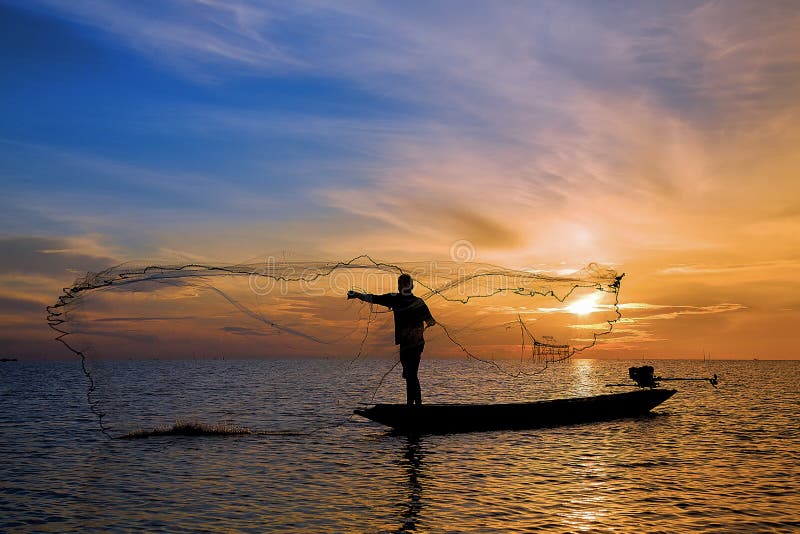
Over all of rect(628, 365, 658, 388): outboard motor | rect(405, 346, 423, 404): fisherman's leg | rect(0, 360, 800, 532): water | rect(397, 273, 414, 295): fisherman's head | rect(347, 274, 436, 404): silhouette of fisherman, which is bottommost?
rect(0, 360, 800, 532): water

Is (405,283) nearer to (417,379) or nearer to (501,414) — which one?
(417,379)

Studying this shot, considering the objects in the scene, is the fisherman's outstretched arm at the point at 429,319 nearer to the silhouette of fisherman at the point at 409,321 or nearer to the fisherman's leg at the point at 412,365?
the silhouette of fisherman at the point at 409,321

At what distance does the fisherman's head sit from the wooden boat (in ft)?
15.4

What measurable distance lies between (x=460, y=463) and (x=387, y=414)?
482cm

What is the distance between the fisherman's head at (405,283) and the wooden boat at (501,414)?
4693mm

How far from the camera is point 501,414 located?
2622 centimetres

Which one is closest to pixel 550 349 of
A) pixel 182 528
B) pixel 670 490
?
pixel 670 490

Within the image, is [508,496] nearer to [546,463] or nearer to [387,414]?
[546,463]

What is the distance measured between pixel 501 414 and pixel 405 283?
26.3ft

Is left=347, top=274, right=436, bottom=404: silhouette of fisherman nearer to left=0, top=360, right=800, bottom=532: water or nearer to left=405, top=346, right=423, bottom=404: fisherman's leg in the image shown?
left=405, top=346, right=423, bottom=404: fisherman's leg

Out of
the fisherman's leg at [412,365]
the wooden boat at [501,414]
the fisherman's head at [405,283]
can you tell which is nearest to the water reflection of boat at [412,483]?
the wooden boat at [501,414]

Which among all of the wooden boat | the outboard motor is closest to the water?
the wooden boat

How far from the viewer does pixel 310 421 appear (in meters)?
31.6

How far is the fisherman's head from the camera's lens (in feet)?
71.7
